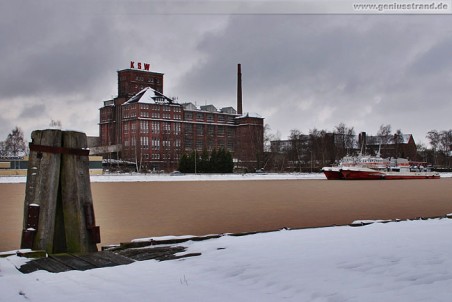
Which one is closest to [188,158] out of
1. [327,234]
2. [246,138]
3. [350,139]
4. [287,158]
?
[287,158]

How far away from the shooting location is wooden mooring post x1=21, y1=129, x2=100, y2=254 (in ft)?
17.3

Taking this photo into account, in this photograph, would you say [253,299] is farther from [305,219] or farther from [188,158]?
[188,158]

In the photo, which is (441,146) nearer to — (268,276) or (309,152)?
(309,152)

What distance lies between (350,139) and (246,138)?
24727mm

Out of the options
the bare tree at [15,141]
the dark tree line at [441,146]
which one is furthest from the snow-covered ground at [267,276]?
the dark tree line at [441,146]

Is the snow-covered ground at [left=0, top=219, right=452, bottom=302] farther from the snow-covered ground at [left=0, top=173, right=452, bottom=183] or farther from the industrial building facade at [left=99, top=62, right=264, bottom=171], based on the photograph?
the industrial building facade at [left=99, top=62, right=264, bottom=171]

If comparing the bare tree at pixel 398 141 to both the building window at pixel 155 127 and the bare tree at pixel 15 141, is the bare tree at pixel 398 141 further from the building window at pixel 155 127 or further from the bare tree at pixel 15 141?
the bare tree at pixel 15 141

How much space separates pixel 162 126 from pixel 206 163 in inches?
1206

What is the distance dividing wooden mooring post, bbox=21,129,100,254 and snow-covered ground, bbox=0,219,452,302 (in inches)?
18.6

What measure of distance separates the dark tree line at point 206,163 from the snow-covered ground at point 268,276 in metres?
63.2

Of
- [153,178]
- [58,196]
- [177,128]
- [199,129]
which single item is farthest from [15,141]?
[58,196]

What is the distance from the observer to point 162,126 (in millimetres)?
99938

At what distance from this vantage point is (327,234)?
7.06 m

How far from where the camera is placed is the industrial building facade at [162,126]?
311ft
